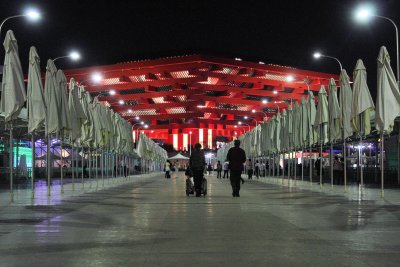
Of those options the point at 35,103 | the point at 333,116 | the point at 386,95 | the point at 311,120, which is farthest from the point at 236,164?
the point at 311,120

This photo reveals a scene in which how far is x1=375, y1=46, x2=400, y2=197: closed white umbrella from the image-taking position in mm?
18141

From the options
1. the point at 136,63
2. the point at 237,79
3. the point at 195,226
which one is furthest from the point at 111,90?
the point at 195,226

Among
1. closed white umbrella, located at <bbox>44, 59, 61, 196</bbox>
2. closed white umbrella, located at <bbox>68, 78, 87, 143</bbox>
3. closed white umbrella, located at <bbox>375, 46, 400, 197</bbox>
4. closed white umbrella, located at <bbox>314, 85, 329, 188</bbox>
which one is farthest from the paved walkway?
closed white umbrella, located at <bbox>314, 85, 329, 188</bbox>

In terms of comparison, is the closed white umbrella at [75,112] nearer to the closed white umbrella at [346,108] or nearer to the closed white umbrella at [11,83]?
the closed white umbrella at [11,83]

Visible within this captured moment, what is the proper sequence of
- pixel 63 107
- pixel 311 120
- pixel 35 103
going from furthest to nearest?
pixel 311 120, pixel 63 107, pixel 35 103

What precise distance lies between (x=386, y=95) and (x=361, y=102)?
1630 millimetres

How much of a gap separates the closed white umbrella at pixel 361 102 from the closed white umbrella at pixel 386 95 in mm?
1322

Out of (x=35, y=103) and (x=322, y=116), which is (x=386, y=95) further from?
(x=35, y=103)

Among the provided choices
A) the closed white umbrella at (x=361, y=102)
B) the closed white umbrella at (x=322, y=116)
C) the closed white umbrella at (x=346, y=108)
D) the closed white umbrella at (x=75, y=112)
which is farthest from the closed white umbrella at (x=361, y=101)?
the closed white umbrella at (x=75, y=112)

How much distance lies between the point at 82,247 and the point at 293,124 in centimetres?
2483

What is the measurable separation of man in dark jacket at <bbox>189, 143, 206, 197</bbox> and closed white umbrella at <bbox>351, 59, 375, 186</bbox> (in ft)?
17.0

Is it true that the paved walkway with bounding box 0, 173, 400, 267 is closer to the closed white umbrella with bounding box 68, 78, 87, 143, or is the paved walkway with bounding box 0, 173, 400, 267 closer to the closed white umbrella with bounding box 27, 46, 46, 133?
the closed white umbrella with bounding box 27, 46, 46, 133

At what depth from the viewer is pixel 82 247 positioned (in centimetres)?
841

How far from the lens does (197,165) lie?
20.8m
